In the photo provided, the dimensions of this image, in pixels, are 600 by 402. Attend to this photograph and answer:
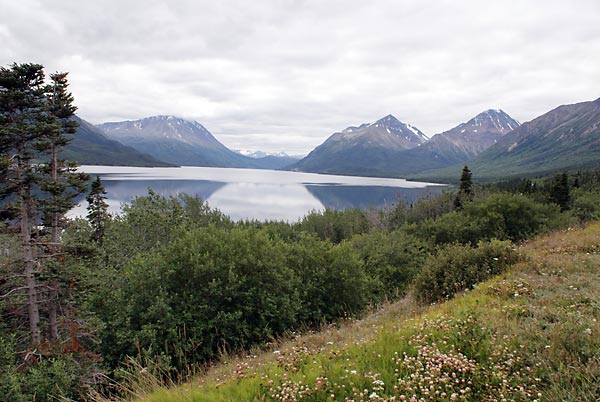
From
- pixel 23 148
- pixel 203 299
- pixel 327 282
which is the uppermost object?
pixel 23 148

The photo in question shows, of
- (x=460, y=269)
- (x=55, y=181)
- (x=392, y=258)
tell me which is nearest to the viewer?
(x=460, y=269)

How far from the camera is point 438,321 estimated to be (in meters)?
5.78

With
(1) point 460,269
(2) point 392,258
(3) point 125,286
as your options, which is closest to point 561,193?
(2) point 392,258

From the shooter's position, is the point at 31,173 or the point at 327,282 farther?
the point at 327,282

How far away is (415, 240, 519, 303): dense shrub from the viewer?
10.4m

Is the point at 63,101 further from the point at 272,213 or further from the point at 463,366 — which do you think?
the point at 272,213

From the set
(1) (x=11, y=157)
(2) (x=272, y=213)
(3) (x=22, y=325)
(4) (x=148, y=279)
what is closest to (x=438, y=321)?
(4) (x=148, y=279)

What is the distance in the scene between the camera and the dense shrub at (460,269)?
1044 cm

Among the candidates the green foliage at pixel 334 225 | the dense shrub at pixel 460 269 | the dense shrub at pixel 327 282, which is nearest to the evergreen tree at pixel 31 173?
the dense shrub at pixel 327 282

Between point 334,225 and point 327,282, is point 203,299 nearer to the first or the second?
point 327,282

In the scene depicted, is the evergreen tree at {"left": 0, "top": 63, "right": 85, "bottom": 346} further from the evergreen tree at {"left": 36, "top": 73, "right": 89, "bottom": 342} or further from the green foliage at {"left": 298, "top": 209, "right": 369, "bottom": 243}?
the green foliage at {"left": 298, "top": 209, "right": 369, "bottom": 243}

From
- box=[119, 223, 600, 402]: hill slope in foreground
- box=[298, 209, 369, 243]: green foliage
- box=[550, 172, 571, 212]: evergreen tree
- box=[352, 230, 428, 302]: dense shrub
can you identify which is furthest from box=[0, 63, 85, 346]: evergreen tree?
box=[550, 172, 571, 212]: evergreen tree

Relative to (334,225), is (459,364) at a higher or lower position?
higher

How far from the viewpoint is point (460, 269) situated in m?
11.1
